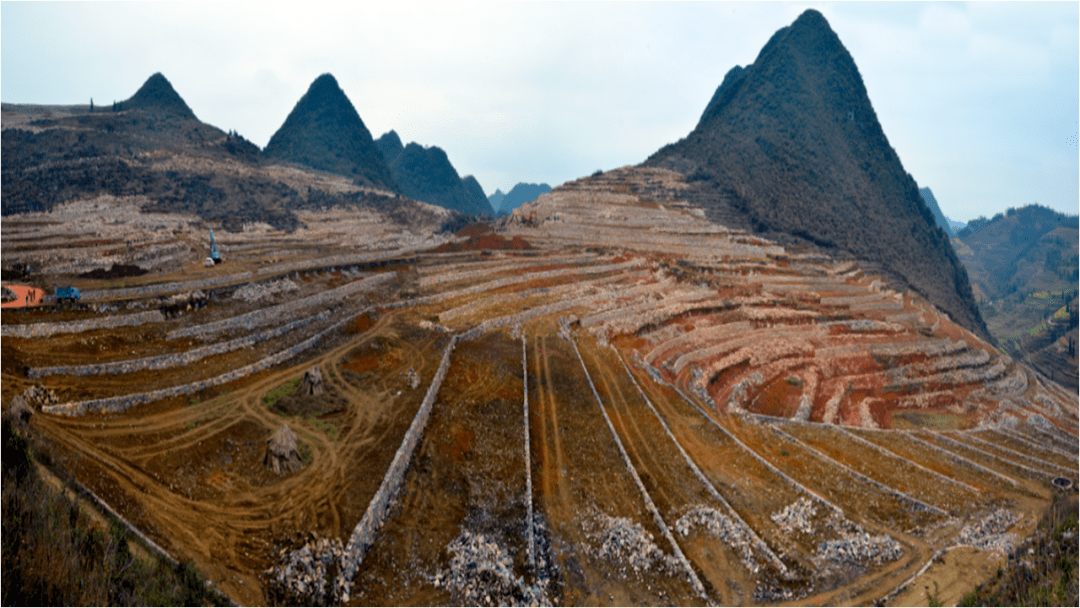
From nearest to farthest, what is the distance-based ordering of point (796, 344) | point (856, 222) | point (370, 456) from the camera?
point (370, 456), point (796, 344), point (856, 222)

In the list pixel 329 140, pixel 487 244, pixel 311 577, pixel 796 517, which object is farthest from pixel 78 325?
pixel 329 140

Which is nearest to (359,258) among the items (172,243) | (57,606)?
(172,243)

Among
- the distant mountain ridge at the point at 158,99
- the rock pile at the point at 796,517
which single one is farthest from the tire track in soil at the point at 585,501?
Answer: the distant mountain ridge at the point at 158,99

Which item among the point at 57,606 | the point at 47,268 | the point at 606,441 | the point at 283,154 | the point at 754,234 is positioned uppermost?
the point at 283,154

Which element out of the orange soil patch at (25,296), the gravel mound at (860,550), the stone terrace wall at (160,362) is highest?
the orange soil patch at (25,296)

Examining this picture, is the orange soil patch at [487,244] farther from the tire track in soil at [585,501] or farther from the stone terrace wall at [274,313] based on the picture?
the tire track in soil at [585,501]

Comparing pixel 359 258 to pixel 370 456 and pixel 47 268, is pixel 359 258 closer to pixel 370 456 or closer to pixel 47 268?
pixel 47 268
